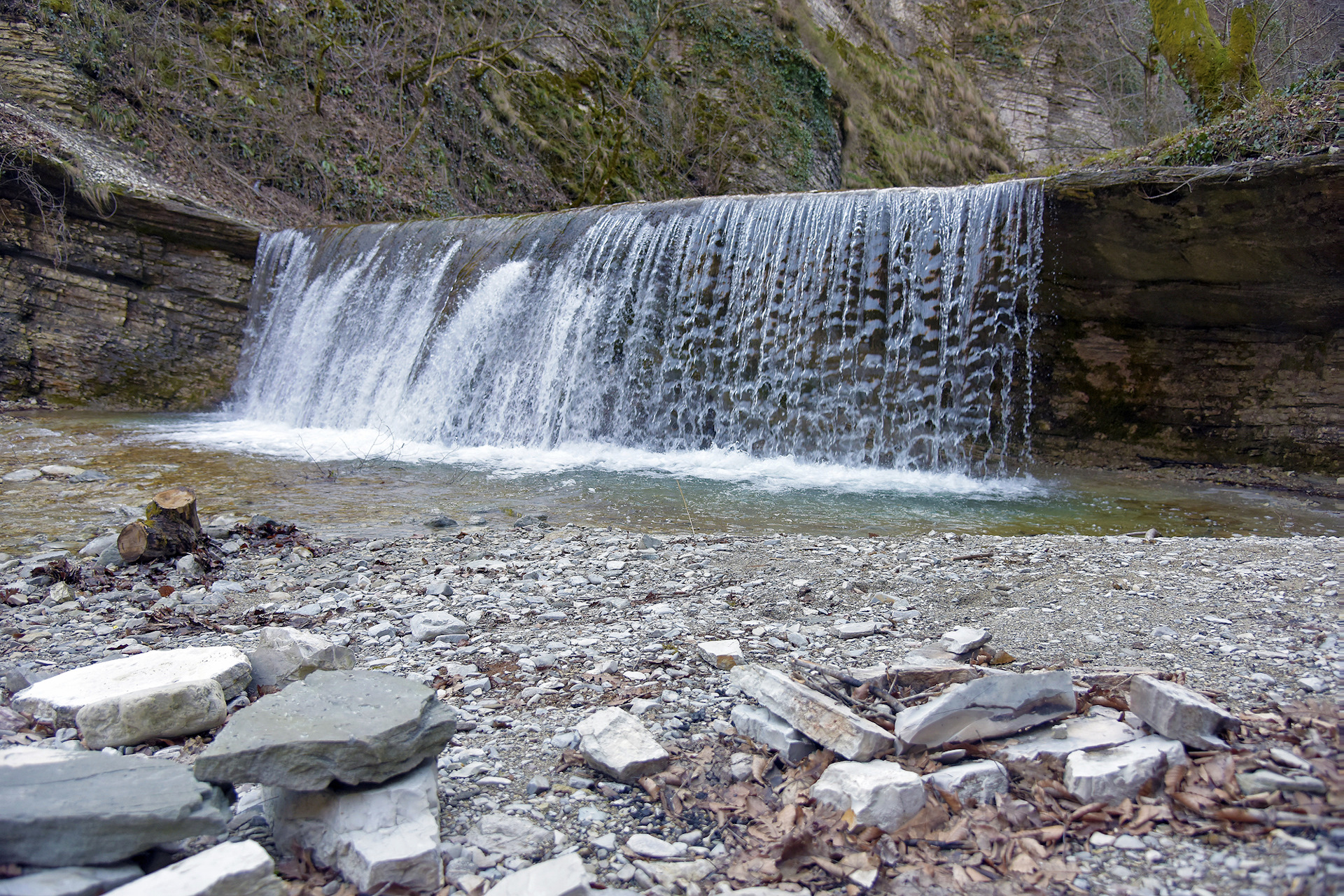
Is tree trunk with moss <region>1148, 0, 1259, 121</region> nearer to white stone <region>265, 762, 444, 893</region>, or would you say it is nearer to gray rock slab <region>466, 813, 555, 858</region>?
gray rock slab <region>466, 813, 555, 858</region>

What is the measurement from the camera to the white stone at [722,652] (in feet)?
7.95

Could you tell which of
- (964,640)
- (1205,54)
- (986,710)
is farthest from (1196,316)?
(986,710)

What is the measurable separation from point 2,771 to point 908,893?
1745 mm

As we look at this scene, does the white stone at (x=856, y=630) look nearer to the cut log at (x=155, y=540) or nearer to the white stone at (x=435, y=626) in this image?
the white stone at (x=435, y=626)

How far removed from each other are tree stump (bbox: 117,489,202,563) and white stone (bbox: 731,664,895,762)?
126 inches

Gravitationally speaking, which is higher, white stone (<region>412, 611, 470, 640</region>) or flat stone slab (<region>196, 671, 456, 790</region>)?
flat stone slab (<region>196, 671, 456, 790</region>)

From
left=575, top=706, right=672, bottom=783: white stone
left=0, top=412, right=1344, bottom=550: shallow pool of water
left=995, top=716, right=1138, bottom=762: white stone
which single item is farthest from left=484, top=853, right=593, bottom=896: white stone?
left=0, top=412, right=1344, bottom=550: shallow pool of water

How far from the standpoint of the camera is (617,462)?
7785 millimetres

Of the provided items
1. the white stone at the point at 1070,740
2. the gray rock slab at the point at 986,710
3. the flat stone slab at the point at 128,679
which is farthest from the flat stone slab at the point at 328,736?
the white stone at the point at 1070,740

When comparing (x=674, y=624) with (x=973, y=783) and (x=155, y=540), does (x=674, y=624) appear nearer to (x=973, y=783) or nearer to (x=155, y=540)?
(x=973, y=783)

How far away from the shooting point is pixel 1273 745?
1.67 metres

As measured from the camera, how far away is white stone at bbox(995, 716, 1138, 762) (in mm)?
1713

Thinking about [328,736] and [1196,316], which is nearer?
[328,736]

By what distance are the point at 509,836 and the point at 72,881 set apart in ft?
2.45
